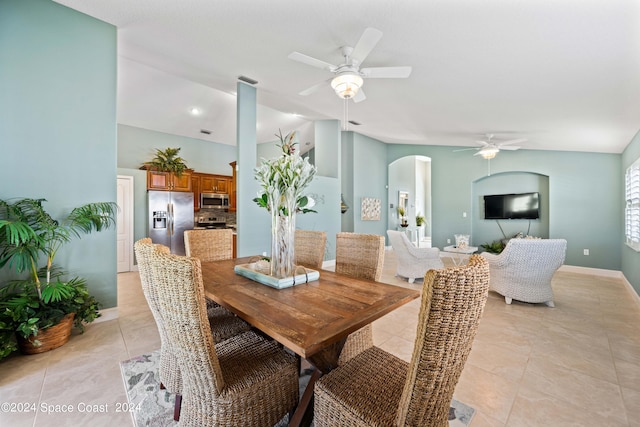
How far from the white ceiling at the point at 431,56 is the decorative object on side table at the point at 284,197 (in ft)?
5.15

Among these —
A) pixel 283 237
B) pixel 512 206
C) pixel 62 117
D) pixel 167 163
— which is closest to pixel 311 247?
pixel 283 237

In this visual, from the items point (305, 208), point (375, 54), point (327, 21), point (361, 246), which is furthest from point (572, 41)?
point (305, 208)

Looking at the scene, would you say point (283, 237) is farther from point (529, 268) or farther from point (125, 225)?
point (125, 225)

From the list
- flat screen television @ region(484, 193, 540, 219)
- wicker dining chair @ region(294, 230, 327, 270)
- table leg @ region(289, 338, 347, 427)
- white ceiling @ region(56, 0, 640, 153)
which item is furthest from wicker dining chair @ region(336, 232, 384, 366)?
flat screen television @ region(484, 193, 540, 219)

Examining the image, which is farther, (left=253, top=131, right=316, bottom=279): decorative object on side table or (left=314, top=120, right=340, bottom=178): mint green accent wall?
(left=314, top=120, right=340, bottom=178): mint green accent wall

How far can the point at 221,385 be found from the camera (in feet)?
3.61

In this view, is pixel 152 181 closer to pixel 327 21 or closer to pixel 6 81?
pixel 6 81

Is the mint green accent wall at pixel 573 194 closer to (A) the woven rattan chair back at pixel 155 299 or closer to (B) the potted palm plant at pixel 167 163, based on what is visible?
(B) the potted palm plant at pixel 167 163

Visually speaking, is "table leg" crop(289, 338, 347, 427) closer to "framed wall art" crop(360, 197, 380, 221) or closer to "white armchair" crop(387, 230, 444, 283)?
"white armchair" crop(387, 230, 444, 283)

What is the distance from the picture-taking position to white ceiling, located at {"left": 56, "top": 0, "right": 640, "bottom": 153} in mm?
2066

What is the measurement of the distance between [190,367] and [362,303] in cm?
78

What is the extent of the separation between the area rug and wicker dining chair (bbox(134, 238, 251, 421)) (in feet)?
0.42

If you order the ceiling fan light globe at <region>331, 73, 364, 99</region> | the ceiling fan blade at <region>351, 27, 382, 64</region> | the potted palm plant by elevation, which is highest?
the ceiling fan blade at <region>351, 27, 382, 64</region>

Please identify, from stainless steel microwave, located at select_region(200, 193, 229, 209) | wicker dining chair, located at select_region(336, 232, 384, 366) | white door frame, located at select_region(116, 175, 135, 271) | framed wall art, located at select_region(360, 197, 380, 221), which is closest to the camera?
wicker dining chair, located at select_region(336, 232, 384, 366)
